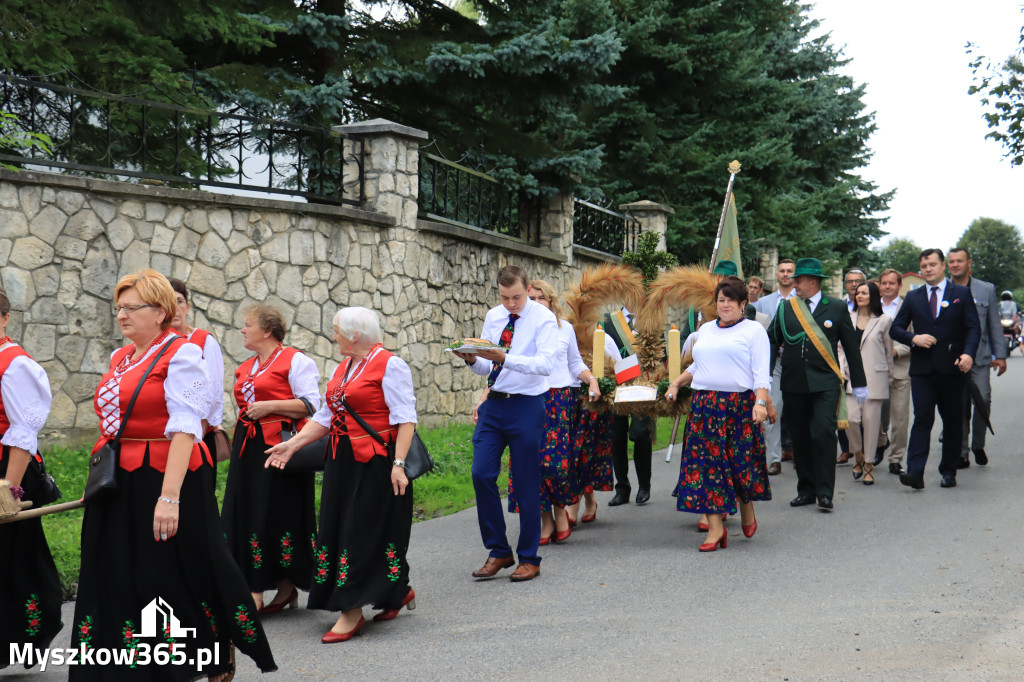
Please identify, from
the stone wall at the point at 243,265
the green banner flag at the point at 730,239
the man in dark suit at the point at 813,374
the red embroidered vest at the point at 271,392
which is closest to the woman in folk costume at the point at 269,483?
the red embroidered vest at the point at 271,392

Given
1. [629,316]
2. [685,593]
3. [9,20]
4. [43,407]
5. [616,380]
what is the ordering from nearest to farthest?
[43,407], [685,593], [616,380], [629,316], [9,20]

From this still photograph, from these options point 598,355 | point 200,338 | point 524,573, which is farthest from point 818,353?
point 200,338

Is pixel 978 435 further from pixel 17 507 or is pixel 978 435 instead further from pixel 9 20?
pixel 9 20

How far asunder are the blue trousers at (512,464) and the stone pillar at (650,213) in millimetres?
12752

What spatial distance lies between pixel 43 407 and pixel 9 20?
8285mm

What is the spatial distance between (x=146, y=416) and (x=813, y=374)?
6.51 m

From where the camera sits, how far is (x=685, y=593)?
6.30m

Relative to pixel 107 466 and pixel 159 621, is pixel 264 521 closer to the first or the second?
pixel 159 621

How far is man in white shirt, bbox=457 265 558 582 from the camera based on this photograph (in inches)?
263

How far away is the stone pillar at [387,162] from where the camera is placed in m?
12.0

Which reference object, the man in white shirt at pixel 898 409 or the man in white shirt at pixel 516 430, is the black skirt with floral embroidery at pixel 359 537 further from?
the man in white shirt at pixel 898 409

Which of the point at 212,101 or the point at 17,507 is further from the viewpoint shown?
the point at 212,101

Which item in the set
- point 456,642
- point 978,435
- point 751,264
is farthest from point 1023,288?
point 456,642

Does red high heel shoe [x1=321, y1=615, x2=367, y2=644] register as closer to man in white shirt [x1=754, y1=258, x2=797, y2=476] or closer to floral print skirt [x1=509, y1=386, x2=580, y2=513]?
floral print skirt [x1=509, y1=386, x2=580, y2=513]
